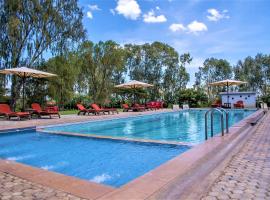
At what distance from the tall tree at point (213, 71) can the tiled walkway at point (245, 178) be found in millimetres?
32206

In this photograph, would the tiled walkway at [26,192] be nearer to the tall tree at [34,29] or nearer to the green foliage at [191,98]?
the tall tree at [34,29]

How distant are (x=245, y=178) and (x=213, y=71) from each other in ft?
114

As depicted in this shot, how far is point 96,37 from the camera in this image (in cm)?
2817

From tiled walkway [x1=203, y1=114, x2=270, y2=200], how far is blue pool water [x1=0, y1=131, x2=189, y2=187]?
161cm

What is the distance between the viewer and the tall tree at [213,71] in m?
36.2

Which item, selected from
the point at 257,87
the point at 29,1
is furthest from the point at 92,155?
the point at 257,87

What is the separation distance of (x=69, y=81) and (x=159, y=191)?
18.4 metres

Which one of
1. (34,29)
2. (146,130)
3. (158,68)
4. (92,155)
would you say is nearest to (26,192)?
(92,155)

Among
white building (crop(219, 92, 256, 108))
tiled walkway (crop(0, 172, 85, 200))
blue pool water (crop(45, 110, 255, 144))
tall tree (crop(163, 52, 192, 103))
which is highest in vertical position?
tall tree (crop(163, 52, 192, 103))

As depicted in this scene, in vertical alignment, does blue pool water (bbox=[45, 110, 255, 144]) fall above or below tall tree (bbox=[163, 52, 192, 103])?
below

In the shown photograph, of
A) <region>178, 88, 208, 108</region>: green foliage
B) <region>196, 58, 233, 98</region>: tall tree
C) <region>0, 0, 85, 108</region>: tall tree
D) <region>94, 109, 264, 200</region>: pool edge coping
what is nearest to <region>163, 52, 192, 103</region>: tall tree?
<region>196, 58, 233, 98</region>: tall tree

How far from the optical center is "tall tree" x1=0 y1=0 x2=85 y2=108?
675 inches

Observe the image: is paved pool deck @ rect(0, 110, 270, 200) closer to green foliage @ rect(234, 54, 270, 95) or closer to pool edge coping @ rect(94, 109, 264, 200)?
pool edge coping @ rect(94, 109, 264, 200)

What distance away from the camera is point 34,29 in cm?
1830
